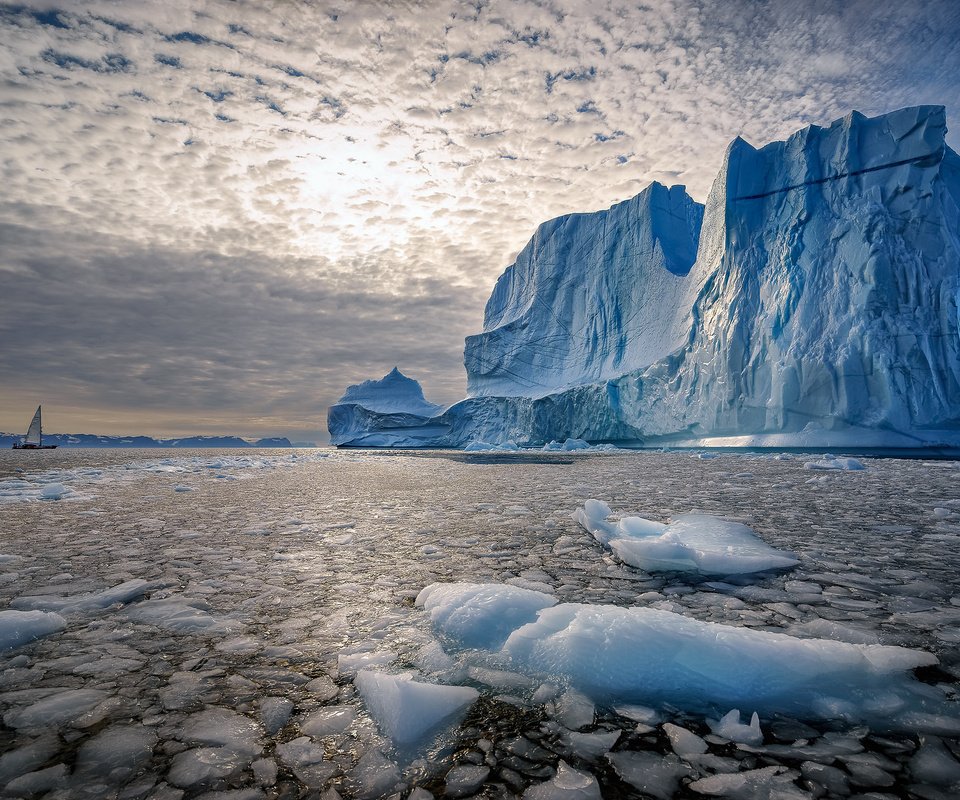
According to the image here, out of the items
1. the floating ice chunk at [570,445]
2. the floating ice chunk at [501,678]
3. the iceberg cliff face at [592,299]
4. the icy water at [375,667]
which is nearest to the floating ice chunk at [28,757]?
the icy water at [375,667]

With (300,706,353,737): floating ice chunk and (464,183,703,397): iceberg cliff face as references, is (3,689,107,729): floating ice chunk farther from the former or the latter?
(464,183,703,397): iceberg cliff face

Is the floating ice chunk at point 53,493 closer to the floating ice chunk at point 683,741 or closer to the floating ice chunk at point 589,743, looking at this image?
the floating ice chunk at point 589,743

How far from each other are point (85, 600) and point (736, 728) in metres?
2.69

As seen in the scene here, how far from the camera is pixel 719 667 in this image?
5.06 feet

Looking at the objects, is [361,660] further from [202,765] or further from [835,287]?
[835,287]

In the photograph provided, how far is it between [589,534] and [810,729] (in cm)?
268

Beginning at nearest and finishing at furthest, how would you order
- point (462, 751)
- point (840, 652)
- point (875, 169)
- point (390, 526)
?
1. point (462, 751)
2. point (840, 652)
3. point (390, 526)
4. point (875, 169)

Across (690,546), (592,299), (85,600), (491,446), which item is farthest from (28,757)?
(592,299)

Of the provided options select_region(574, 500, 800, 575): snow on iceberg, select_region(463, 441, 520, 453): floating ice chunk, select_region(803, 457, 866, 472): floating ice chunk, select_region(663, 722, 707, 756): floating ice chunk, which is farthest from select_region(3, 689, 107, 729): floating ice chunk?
select_region(463, 441, 520, 453): floating ice chunk

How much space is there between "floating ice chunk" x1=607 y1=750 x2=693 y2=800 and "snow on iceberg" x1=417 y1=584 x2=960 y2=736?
25cm

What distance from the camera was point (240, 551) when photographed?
11.2 ft

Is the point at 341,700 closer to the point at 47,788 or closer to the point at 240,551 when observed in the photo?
the point at 47,788

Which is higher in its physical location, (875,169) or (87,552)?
(875,169)

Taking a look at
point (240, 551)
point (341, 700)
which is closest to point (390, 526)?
point (240, 551)
